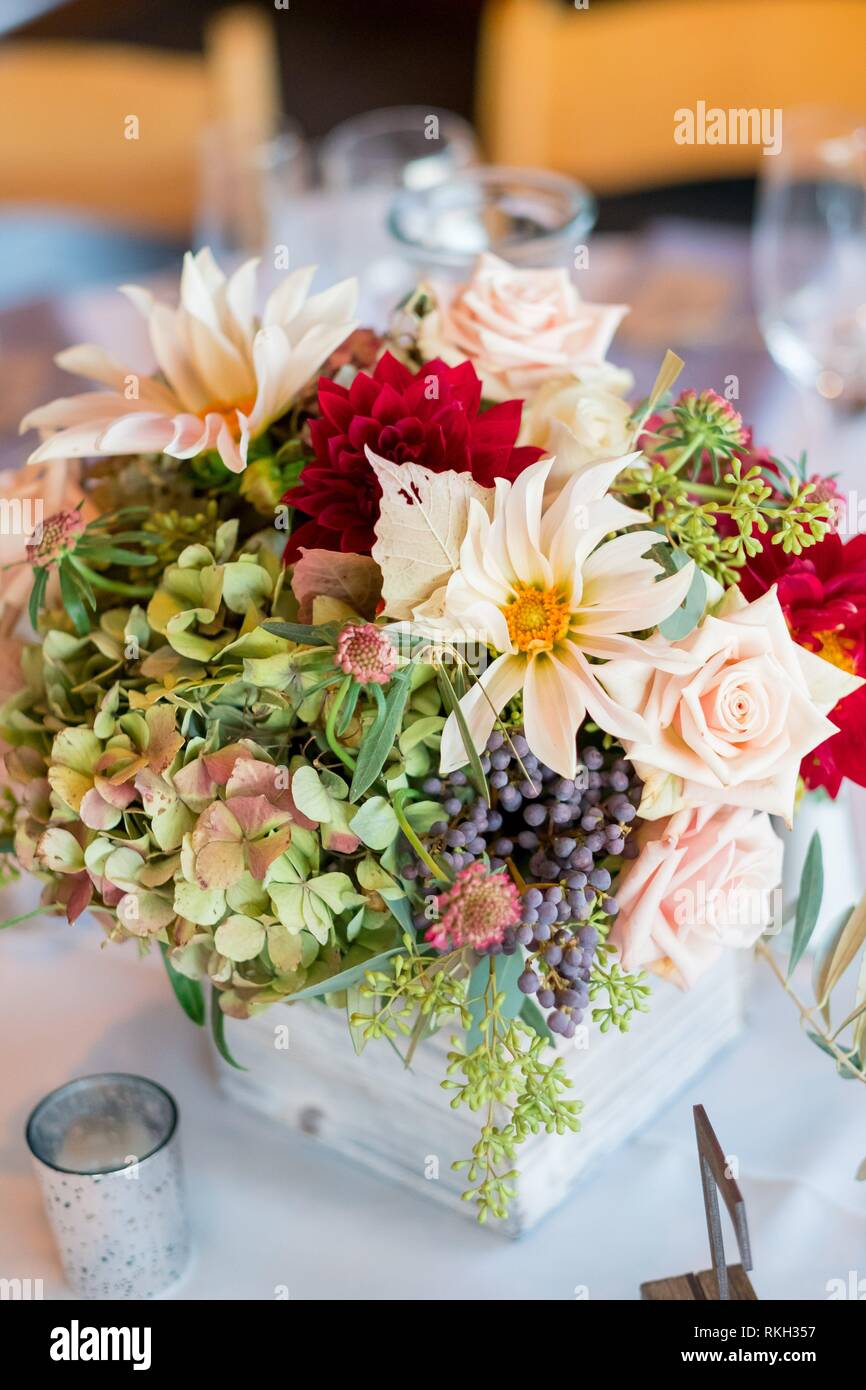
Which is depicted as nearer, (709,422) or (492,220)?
(709,422)

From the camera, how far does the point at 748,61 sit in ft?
7.09

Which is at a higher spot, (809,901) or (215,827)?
(215,827)

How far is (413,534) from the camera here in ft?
1.75

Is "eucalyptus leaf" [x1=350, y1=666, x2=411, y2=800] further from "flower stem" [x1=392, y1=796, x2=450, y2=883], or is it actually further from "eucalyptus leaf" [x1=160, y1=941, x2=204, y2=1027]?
"eucalyptus leaf" [x1=160, y1=941, x2=204, y2=1027]

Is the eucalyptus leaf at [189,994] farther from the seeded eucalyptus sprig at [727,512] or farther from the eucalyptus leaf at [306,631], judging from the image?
the seeded eucalyptus sprig at [727,512]

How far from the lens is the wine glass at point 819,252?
121 centimetres

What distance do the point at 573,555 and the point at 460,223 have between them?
590mm

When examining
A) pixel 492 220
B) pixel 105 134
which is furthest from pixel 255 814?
pixel 105 134

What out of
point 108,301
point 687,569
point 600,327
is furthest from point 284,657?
point 108,301

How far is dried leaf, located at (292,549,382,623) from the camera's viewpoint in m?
0.56

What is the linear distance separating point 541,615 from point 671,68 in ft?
6.28

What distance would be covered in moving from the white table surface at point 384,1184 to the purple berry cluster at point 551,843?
0.18 metres

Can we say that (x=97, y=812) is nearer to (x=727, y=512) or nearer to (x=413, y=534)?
(x=413, y=534)

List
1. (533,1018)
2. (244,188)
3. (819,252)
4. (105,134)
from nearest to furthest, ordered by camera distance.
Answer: (533,1018), (819,252), (244,188), (105,134)
